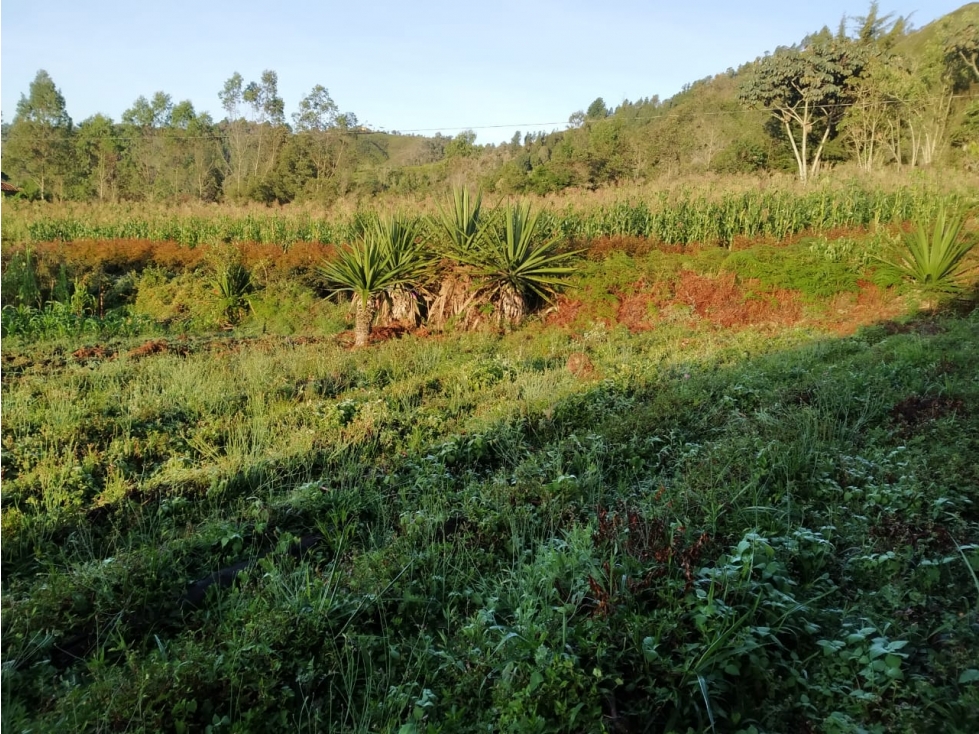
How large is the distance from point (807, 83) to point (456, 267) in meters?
23.5

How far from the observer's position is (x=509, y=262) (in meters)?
10.5

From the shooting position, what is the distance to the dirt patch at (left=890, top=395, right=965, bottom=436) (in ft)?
15.6

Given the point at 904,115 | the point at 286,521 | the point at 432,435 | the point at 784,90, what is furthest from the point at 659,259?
the point at 904,115

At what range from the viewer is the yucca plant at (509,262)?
413 inches

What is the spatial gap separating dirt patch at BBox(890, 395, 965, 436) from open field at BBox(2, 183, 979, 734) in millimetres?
26

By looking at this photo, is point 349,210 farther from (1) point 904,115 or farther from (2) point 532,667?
(1) point 904,115

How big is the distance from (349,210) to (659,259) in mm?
9080

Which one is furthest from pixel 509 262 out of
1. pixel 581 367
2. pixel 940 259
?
pixel 940 259

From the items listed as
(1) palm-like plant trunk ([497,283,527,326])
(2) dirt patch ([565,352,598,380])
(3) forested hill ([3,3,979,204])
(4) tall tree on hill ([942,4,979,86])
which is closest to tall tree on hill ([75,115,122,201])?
(3) forested hill ([3,3,979,204])

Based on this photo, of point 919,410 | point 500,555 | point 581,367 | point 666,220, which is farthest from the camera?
point 666,220

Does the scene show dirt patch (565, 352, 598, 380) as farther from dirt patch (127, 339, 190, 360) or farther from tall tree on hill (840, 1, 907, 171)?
tall tree on hill (840, 1, 907, 171)

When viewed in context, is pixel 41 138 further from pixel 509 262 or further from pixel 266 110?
pixel 509 262

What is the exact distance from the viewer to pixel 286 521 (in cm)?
400

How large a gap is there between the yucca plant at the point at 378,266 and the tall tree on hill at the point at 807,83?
20.9 m
